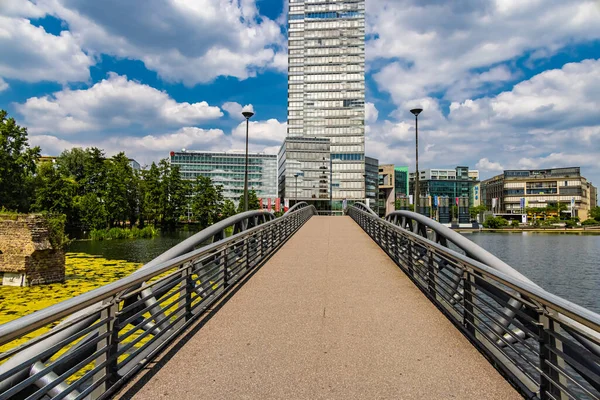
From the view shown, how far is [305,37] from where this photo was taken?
105500 millimetres

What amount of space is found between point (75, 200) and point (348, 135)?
223 feet

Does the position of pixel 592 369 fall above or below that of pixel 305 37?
below

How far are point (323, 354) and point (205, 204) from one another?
57.7m

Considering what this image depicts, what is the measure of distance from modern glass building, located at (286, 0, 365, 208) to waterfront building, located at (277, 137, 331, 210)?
4513 millimetres

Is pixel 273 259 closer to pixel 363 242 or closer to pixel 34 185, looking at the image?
pixel 363 242

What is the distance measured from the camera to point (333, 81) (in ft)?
333

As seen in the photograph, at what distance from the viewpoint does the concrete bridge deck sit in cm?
310

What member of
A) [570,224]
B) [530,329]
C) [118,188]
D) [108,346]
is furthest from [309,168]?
[108,346]

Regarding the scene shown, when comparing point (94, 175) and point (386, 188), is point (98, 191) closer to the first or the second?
point (94, 175)

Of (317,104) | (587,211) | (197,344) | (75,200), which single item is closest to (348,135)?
(317,104)

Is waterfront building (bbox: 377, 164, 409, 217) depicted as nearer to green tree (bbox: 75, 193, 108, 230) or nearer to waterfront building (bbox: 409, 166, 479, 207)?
waterfront building (bbox: 409, 166, 479, 207)

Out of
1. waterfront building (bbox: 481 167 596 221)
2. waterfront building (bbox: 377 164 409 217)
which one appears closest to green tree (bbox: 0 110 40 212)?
waterfront building (bbox: 377 164 409 217)

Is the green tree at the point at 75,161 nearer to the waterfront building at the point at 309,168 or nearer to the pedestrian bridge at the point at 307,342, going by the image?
the waterfront building at the point at 309,168

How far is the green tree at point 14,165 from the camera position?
1448 inches
